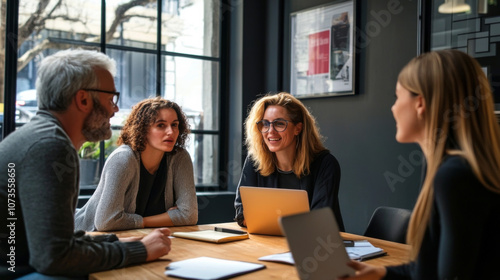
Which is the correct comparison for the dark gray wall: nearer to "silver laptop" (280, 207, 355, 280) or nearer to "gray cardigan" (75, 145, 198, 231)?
"gray cardigan" (75, 145, 198, 231)

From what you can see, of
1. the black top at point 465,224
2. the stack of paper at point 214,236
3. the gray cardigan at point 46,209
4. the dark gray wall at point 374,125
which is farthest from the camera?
the dark gray wall at point 374,125

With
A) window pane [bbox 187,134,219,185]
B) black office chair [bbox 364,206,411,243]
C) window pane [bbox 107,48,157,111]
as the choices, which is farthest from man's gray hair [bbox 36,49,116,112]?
window pane [bbox 187,134,219,185]

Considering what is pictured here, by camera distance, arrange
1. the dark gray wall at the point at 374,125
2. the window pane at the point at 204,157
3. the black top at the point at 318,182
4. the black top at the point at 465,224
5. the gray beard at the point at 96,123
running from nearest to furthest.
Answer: the black top at the point at 465,224, the gray beard at the point at 96,123, the black top at the point at 318,182, the dark gray wall at the point at 374,125, the window pane at the point at 204,157

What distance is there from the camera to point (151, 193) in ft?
9.18

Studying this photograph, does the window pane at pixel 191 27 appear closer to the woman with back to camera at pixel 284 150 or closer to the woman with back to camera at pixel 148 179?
the woman with back to camera at pixel 148 179

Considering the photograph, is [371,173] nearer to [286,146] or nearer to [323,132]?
[323,132]

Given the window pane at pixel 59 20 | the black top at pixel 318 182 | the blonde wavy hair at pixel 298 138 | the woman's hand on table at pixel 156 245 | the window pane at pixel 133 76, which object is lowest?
the woman's hand on table at pixel 156 245

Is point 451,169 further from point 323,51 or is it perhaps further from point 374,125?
point 323,51

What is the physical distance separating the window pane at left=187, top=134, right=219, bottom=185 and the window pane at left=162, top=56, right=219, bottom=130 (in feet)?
0.38

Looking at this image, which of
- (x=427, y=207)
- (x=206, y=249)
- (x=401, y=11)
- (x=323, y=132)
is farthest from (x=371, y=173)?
(x=427, y=207)

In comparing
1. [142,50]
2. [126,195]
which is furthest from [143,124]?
[142,50]

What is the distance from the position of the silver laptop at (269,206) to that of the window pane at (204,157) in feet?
7.51

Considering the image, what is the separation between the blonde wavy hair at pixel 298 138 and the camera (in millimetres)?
2805


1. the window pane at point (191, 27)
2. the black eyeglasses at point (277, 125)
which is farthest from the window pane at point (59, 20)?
the black eyeglasses at point (277, 125)
